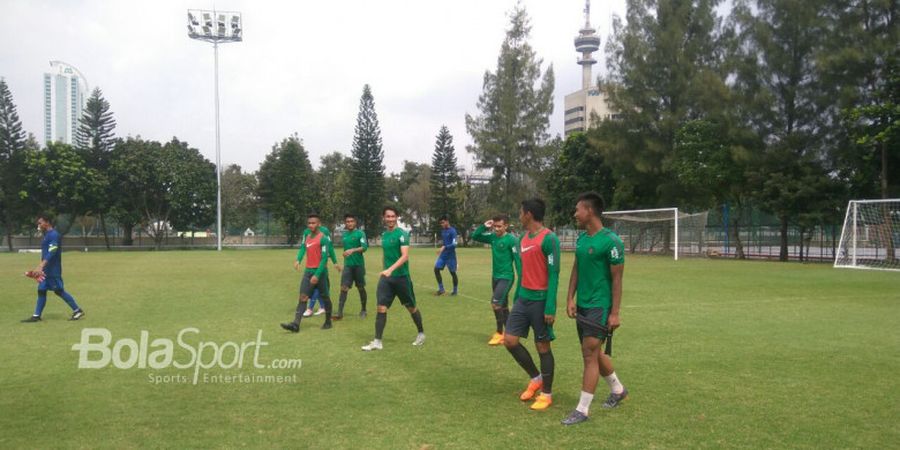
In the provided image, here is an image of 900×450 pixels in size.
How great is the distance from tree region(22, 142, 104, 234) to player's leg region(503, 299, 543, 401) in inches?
2019

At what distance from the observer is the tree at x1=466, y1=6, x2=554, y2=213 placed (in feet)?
172

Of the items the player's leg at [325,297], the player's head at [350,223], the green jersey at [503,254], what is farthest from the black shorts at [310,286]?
the green jersey at [503,254]

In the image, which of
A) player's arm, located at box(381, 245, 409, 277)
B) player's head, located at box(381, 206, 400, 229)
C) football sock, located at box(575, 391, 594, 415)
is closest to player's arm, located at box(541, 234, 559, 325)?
football sock, located at box(575, 391, 594, 415)

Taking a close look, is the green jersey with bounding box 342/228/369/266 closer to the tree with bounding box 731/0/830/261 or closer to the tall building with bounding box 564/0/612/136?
the tree with bounding box 731/0/830/261

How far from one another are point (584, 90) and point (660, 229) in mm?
89074

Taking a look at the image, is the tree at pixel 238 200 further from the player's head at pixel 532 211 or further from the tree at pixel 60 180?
the player's head at pixel 532 211

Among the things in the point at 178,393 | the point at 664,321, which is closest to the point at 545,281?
the point at 178,393

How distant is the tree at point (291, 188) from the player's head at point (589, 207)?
173ft

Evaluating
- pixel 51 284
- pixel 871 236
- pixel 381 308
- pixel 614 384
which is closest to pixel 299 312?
pixel 381 308

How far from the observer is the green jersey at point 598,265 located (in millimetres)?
4809

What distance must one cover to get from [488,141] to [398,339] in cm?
4529

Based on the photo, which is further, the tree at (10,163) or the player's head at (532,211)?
the tree at (10,163)

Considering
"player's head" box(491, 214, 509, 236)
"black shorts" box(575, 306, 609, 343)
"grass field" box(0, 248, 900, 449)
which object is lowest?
"grass field" box(0, 248, 900, 449)

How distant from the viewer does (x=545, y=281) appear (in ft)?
17.5
